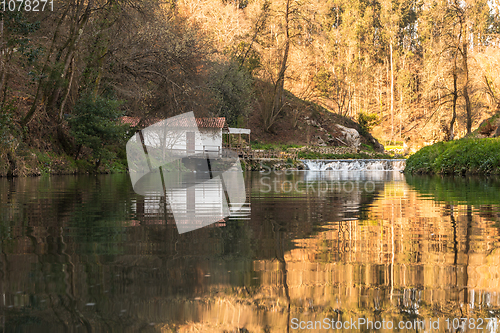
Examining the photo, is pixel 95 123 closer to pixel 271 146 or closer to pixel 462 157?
pixel 462 157

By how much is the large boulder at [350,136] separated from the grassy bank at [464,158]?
4218 cm

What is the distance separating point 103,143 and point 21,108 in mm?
4568

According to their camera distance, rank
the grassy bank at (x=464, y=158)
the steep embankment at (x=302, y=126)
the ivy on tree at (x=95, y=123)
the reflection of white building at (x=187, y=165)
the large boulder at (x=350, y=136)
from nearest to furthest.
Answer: the reflection of white building at (x=187, y=165), the grassy bank at (x=464, y=158), the ivy on tree at (x=95, y=123), the steep embankment at (x=302, y=126), the large boulder at (x=350, y=136)

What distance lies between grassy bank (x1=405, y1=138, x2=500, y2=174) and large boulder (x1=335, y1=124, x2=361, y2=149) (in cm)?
4218

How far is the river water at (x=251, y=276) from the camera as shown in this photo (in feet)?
8.52

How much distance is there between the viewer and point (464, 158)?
25734 millimetres

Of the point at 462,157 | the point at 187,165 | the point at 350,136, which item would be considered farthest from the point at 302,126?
the point at 462,157

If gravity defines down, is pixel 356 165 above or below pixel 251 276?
above

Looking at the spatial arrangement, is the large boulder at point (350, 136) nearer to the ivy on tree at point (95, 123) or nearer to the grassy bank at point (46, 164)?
the grassy bank at point (46, 164)

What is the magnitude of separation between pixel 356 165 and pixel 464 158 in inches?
998

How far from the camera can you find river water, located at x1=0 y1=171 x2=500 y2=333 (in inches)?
102

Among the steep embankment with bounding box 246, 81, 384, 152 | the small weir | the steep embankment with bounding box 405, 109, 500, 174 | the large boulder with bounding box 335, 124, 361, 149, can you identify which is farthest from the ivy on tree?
the large boulder with bounding box 335, 124, 361, 149

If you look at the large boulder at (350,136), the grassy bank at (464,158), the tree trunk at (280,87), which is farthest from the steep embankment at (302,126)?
the grassy bank at (464,158)

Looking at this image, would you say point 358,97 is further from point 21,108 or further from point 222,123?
point 21,108
